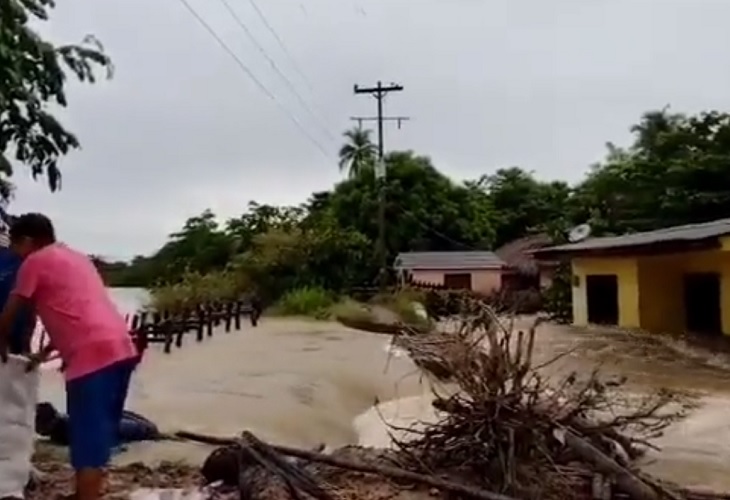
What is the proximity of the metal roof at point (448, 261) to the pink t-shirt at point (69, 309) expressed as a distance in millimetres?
37781

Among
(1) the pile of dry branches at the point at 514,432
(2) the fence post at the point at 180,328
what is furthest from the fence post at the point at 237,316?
(1) the pile of dry branches at the point at 514,432

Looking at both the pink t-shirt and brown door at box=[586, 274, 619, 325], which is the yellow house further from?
the pink t-shirt

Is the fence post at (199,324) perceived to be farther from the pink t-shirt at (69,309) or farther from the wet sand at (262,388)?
the pink t-shirt at (69,309)

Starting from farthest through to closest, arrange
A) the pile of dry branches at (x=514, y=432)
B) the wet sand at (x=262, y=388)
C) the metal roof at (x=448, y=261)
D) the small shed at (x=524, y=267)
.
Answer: the small shed at (x=524, y=267) < the metal roof at (x=448, y=261) < the wet sand at (x=262, y=388) < the pile of dry branches at (x=514, y=432)

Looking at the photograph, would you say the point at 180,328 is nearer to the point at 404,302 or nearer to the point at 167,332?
the point at 167,332

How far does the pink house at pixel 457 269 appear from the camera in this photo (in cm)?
4297

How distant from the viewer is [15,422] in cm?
488

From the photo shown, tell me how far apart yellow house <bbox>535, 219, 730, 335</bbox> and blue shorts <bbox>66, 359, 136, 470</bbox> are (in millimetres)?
16667

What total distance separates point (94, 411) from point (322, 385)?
845 centimetres

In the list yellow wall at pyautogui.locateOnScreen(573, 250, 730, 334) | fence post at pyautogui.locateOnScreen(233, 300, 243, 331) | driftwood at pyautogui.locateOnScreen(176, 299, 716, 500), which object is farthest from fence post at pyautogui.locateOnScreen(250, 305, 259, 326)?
driftwood at pyautogui.locateOnScreen(176, 299, 716, 500)

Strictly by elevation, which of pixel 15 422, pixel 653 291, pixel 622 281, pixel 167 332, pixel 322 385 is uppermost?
pixel 622 281

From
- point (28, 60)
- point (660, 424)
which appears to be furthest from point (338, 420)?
point (28, 60)

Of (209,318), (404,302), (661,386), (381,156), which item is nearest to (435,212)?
(381,156)

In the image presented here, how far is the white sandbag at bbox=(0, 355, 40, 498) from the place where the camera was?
190 inches
